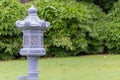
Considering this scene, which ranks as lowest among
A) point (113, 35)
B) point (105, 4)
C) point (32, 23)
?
point (113, 35)

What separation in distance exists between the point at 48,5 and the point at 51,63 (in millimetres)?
2920

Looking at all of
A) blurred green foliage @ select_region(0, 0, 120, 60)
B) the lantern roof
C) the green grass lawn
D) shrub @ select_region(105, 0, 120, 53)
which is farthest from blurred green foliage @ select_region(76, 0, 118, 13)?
the lantern roof

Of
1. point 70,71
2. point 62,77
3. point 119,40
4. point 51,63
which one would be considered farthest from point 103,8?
point 62,77

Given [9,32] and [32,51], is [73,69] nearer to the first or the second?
[9,32]

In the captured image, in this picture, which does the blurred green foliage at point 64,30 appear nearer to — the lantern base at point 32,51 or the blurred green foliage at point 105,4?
the blurred green foliage at point 105,4

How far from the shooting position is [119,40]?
15.2 meters

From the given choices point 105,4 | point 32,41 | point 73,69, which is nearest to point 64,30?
point 105,4

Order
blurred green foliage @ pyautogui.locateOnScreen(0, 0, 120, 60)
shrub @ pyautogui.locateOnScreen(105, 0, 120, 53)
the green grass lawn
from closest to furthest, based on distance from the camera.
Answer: the green grass lawn, blurred green foliage @ pyautogui.locateOnScreen(0, 0, 120, 60), shrub @ pyautogui.locateOnScreen(105, 0, 120, 53)

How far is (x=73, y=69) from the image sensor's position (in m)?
11.5

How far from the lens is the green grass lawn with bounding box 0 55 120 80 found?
10.1m

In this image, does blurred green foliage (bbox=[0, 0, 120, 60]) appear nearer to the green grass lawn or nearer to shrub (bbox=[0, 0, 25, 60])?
shrub (bbox=[0, 0, 25, 60])

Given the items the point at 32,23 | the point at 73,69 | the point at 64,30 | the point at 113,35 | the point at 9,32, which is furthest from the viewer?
the point at 113,35

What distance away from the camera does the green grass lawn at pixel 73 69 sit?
10.1m

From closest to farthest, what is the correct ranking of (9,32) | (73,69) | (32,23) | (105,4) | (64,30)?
1. (32,23)
2. (73,69)
3. (9,32)
4. (64,30)
5. (105,4)
